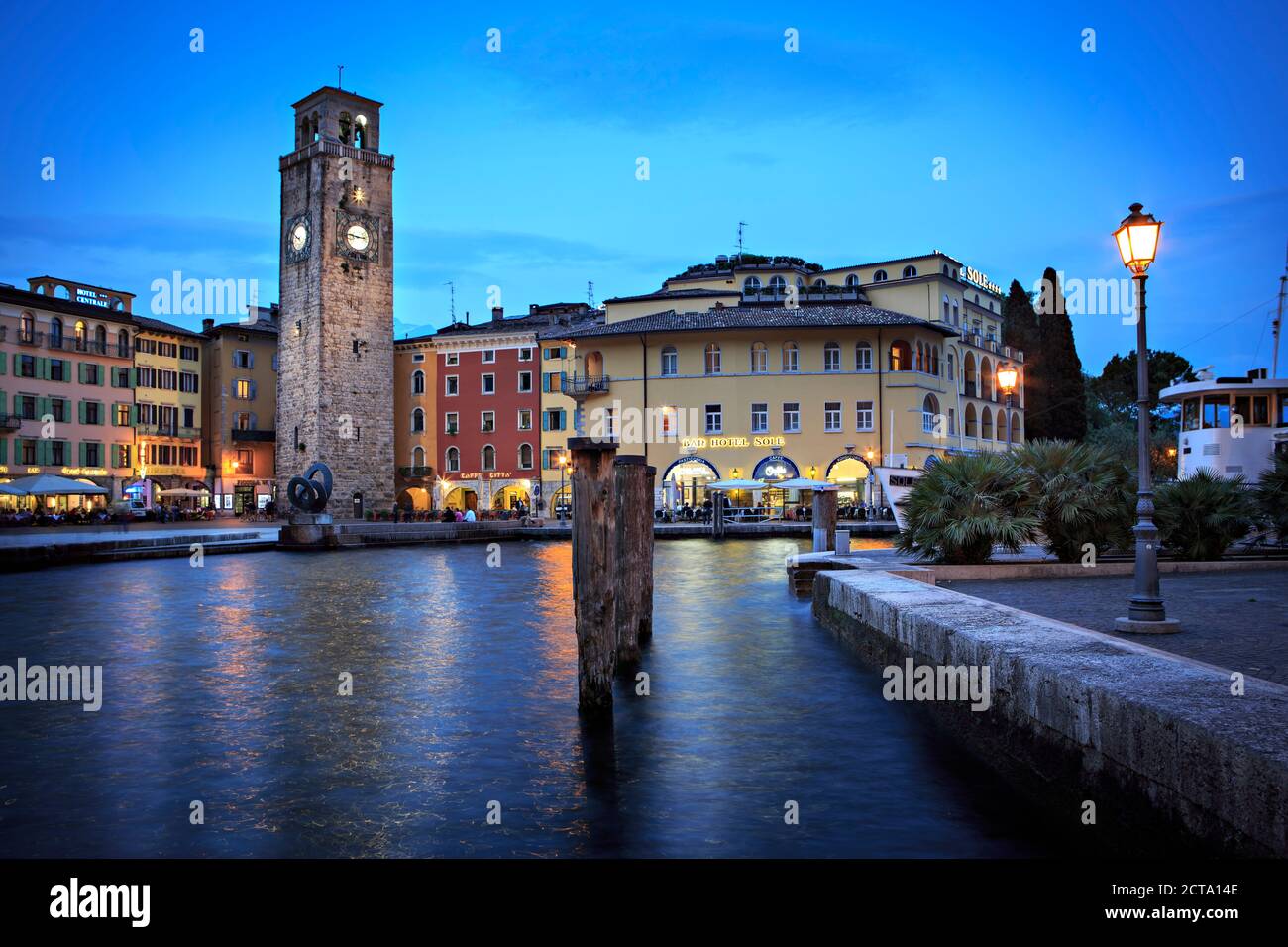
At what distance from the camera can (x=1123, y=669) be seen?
16.9ft

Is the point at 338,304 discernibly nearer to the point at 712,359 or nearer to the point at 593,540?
the point at 712,359

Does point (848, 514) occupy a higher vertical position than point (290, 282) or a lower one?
lower

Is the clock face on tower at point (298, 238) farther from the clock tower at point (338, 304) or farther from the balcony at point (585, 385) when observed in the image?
the balcony at point (585, 385)

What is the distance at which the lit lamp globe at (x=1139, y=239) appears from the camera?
342 inches

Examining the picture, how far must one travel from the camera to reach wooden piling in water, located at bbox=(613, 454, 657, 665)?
1074 centimetres

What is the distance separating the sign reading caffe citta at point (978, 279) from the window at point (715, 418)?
1922cm

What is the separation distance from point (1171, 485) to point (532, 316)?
2040 inches

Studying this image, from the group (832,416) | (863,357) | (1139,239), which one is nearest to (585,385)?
(832,416)

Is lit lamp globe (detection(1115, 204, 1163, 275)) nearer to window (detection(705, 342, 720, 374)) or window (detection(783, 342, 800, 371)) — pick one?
window (detection(783, 342, 800, 371))

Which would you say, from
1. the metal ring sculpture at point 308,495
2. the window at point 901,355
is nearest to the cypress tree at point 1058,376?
the window at point 901,355

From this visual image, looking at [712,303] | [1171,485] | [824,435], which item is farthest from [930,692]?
[712,303]

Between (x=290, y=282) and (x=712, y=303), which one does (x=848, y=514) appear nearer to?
(x=712, y=303)

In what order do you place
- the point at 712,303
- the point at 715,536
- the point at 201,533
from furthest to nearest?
the point at 712,303
the point at 715,536
the point at 201,533

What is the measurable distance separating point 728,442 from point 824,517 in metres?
27.6
